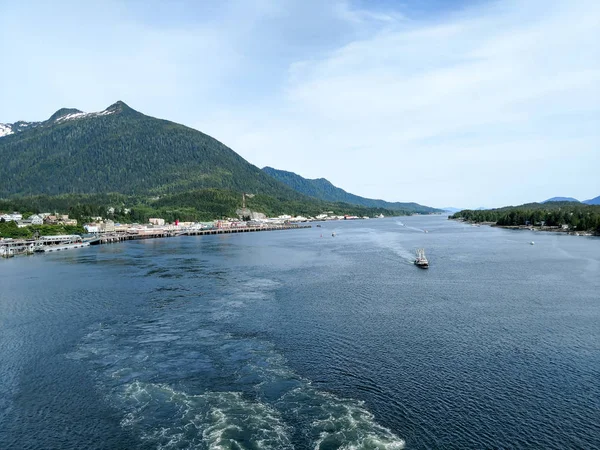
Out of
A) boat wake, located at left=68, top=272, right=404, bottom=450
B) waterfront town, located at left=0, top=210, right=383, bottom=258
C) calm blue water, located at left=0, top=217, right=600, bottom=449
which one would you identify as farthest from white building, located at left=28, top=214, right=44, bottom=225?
boat wake, located at left=68, top=272, right=404, bottom=450

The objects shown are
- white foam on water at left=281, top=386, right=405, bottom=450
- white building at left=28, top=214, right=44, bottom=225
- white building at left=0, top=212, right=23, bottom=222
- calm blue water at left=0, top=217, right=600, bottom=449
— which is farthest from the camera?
white building at left=28, top=214, right=44, bottom=225

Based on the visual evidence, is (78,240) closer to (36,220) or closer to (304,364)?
(36,220)

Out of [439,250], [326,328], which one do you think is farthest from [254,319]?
[439,250]

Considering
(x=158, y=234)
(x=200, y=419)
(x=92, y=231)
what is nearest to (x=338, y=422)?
(x=200, y=419)

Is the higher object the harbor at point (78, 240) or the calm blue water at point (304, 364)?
the harbor at point (78, 240)

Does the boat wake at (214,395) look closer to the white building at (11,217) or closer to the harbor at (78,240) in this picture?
the harbor at (78,240)

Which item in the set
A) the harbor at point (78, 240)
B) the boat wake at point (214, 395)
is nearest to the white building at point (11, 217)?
the harbor at point (78, 240)

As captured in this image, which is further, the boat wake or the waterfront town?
the waterfront town

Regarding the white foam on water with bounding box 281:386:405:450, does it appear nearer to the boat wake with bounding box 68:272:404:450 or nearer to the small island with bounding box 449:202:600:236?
the boat wake with bounding box 68:272:404:450
